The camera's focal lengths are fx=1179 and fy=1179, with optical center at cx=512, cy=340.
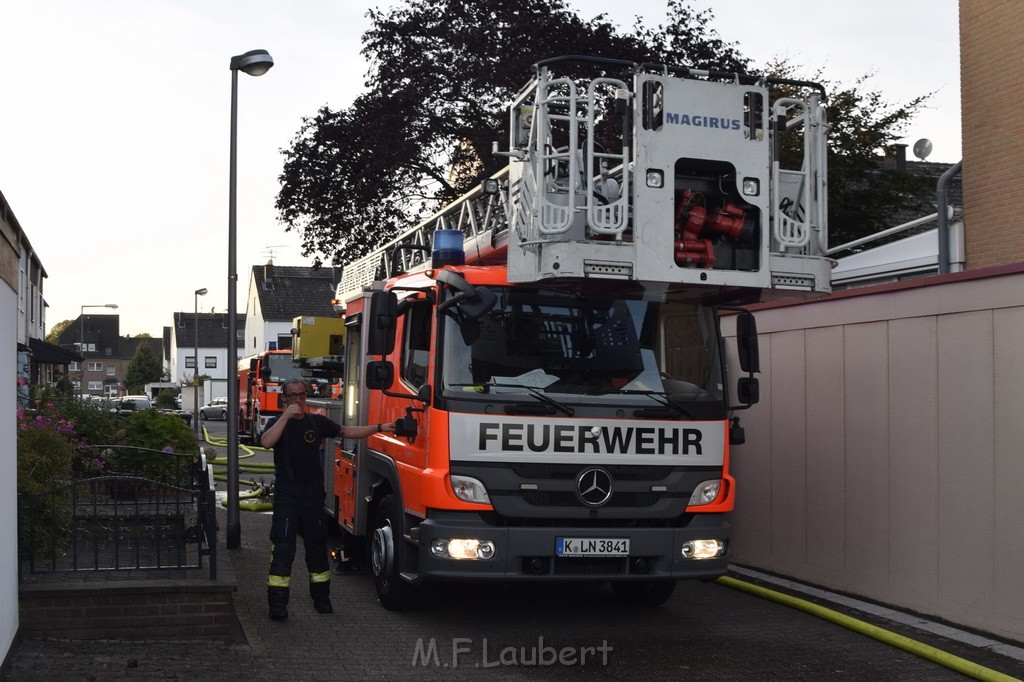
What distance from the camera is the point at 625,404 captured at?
812 cm

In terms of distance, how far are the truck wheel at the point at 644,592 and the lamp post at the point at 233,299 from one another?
4.40 meters

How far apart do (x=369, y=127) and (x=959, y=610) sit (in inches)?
Answer: 674

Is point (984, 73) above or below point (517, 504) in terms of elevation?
above

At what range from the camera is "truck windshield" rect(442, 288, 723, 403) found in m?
8.06

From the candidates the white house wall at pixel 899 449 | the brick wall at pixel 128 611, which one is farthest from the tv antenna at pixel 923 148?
the brick wall at pixel 128 611

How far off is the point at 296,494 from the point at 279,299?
7757 cm

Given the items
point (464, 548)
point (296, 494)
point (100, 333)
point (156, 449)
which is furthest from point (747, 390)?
point (100, 333)

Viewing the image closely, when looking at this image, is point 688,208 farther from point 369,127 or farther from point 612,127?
point 369,127

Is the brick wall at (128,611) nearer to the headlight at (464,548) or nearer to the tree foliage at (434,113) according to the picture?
the headlight at (464,548)

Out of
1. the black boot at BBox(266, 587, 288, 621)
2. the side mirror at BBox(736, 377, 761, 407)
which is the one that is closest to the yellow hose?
the side mirror at BBox(736, 377, 761, 407)

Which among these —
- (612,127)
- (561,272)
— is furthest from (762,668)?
(612,127)

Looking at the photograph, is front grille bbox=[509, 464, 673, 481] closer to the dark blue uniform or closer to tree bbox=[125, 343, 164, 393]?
Result: the dark blue uniform

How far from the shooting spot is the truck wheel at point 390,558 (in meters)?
8.56

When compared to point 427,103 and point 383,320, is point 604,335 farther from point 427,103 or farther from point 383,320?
point 427,103
